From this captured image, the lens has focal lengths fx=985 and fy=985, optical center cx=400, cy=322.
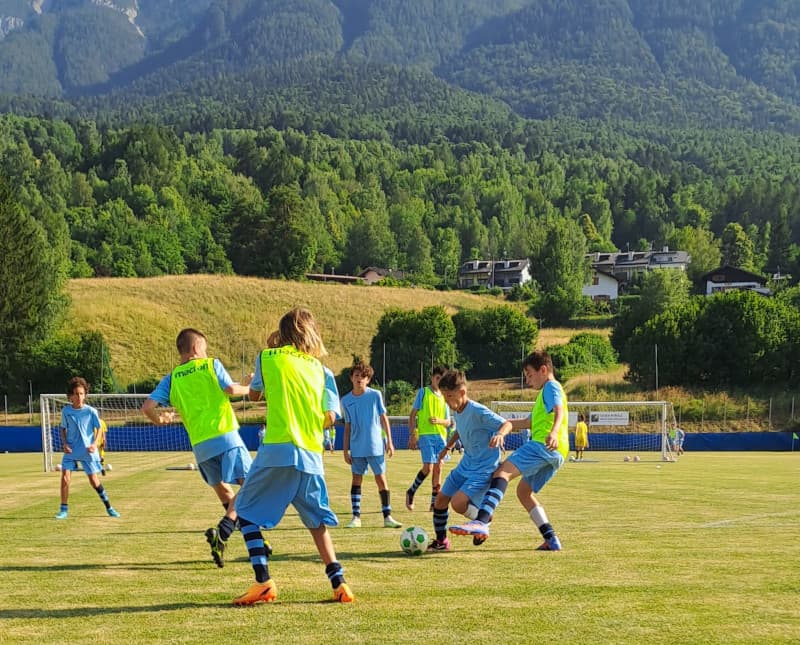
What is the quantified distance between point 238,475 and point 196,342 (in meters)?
1.45

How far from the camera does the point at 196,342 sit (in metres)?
9.40

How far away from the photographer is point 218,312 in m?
91.4

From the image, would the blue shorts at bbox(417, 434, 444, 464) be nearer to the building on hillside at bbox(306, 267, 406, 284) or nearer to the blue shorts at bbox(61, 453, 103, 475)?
the blue shorts at bbox(61, 453, 103, 475)

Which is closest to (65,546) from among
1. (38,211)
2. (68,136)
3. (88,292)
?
(88,292)

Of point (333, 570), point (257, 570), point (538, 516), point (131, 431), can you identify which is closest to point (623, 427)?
point (131, 431)

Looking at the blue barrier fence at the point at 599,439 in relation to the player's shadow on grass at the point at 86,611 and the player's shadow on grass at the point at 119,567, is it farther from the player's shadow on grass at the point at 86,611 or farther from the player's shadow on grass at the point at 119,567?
the player's shadow on grass at the point at 86,611

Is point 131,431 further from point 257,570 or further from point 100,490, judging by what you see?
point 257,570

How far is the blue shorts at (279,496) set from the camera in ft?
23.9

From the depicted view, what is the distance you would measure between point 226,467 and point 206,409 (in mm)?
625

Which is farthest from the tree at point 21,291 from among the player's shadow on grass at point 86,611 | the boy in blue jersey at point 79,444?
the player's shadow on grass at point 86,611

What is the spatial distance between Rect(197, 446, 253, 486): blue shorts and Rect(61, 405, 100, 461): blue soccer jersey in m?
5.37

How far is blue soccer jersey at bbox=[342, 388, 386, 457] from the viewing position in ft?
43.9

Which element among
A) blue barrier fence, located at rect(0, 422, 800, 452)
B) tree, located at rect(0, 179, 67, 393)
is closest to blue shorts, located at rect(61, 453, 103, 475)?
blue barrier fence, located at rect(0, 422, 800, 452)

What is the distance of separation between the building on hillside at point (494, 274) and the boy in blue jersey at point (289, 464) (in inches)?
6312
